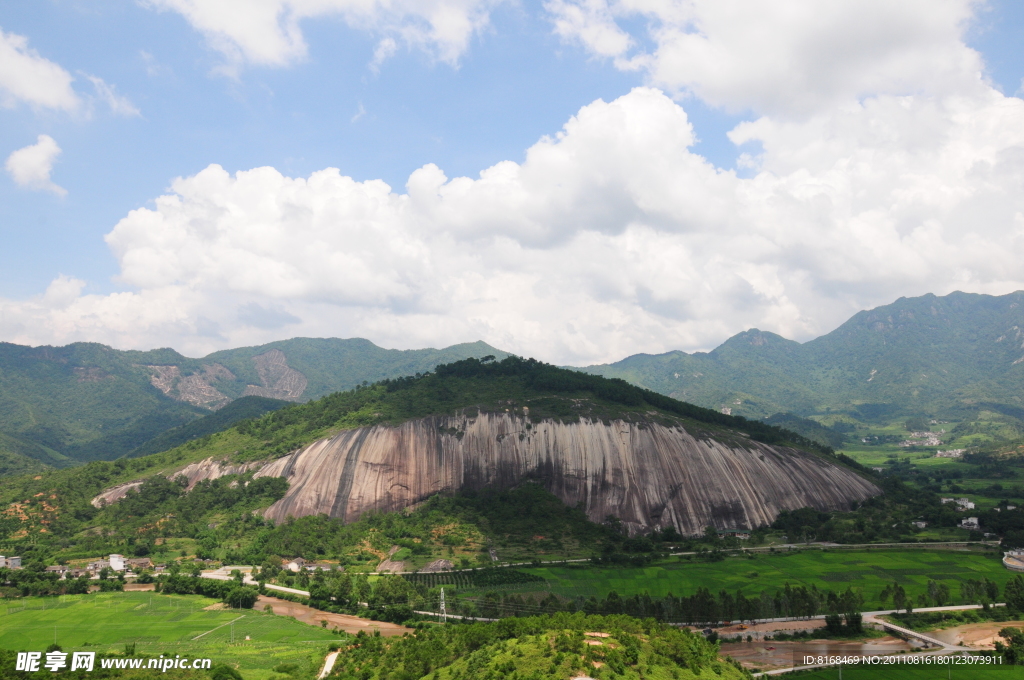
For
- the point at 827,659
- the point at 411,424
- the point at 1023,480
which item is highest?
the point at 411,424

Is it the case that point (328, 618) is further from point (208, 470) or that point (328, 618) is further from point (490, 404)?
point (490, 404)

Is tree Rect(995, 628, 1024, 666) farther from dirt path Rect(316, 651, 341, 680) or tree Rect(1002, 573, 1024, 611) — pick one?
dirt path Rect(316, 651, 341, 680)

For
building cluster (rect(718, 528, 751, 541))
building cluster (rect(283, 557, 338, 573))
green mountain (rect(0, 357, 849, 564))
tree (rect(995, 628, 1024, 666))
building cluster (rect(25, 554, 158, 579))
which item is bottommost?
tree (rect(995, 628, 1024, 666))

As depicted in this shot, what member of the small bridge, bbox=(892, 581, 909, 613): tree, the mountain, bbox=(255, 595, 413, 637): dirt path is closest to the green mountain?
the mountain

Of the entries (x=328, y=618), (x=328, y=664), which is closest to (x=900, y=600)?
(x=328, y=664)

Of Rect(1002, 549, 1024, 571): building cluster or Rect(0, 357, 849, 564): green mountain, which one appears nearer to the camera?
Rect(1002, 549, 1024, 571): building cluster

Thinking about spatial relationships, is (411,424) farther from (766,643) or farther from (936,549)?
(936,549)

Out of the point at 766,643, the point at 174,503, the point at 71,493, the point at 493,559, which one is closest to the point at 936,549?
the point at 766,643

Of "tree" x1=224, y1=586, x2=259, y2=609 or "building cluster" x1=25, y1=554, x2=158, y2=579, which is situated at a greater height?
"building cluster" x1=25, y1=554, x2=158, y2=579
